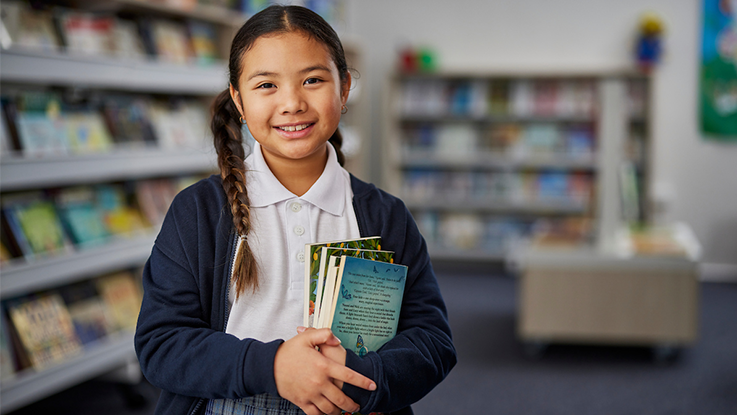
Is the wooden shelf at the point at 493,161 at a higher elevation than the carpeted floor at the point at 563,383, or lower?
higher

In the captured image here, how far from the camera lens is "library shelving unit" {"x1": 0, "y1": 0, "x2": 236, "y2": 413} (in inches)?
82.2

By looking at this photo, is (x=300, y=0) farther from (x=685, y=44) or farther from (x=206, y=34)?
(x=685, y=44)

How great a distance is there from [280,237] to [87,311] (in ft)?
6.29

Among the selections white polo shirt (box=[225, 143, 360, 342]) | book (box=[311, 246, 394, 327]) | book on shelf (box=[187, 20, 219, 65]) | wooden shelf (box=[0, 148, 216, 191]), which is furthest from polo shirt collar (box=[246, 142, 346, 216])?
book on shelf (box=[187, 20, 219, 65])

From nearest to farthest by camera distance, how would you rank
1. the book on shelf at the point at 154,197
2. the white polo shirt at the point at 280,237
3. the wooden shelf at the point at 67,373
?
1. the white polo shirt at the point at 280,237
2. the wooden shelf at the point at 67,373
3. the book on shelf at the point at 154,197

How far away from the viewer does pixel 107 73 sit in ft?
8.07

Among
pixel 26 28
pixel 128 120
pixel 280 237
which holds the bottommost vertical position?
pixel 280 237

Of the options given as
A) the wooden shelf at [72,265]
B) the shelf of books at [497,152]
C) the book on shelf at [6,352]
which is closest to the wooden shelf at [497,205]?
the shelf of books at [497,152]

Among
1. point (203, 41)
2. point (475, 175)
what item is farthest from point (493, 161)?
point (203, 41)

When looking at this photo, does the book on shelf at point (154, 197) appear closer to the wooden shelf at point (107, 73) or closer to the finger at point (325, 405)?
the wooden shelf at point (107, 73)

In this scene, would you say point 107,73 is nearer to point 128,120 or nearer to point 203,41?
point 128,120

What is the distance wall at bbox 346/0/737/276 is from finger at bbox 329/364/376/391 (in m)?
4.94

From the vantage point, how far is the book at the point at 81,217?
2.44m

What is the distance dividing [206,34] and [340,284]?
280 cm
